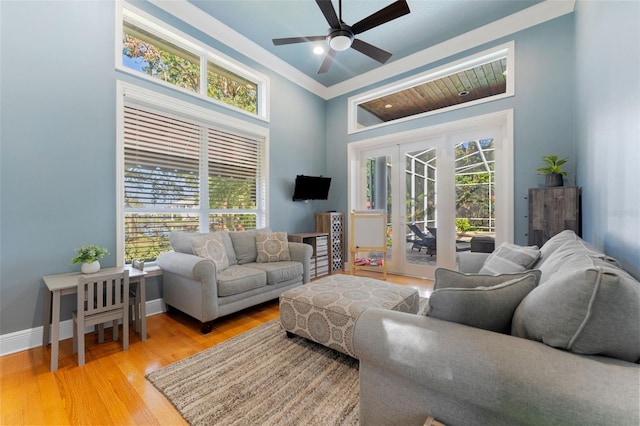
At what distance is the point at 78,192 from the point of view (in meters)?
2.34

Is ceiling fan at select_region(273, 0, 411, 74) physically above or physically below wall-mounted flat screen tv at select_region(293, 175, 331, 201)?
above

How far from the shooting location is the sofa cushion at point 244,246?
326 centimetres

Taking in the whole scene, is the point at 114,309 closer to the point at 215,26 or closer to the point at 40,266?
the point at 40,266

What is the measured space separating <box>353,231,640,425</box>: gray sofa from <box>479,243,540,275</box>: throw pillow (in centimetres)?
83

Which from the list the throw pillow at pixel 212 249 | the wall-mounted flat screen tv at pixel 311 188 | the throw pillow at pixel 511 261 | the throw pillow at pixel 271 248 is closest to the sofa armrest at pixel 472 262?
the throw pillow at pixel 511 261

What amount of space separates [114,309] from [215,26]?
343 centimetres

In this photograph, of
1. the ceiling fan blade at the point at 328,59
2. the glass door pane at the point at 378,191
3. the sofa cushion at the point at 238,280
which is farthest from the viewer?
the glass door pane at the point at 378,191

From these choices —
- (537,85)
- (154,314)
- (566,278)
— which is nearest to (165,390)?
(154,314)

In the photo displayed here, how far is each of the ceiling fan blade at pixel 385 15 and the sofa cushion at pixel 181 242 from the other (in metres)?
2.72

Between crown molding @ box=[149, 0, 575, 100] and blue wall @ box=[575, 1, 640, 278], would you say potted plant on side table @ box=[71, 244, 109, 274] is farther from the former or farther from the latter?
blue wall @ box=[575, 1, 640, 278]

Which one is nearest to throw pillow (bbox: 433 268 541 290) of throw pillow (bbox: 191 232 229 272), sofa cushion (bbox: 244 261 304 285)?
sofa cushion (bbox: 244 261 304 285)

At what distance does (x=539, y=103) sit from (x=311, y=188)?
3.30m

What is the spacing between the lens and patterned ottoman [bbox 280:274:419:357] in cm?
181

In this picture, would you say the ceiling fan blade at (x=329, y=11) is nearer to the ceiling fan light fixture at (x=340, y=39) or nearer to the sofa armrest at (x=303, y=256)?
the ceiling fan light fixture at (x=340, y=39)
